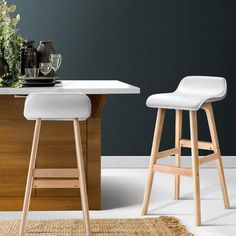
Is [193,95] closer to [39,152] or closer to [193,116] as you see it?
[193,116]

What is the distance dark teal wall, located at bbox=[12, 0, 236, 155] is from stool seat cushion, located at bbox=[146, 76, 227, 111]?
5.18 feet

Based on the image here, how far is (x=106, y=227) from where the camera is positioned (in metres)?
4.15

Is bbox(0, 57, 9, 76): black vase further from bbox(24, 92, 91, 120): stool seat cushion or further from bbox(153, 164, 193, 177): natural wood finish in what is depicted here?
bbox(153, 164, 193, 177): natural wood finish

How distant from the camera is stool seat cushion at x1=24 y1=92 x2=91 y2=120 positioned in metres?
3.67

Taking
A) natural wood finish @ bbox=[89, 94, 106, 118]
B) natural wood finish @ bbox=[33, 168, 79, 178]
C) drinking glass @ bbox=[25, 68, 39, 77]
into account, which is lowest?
natural wood finish @ bbox=[33, 168, 79, 178]

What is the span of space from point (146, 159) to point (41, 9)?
1.64 metres

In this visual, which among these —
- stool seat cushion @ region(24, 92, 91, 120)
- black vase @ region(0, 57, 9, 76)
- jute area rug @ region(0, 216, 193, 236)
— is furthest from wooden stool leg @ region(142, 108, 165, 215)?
black vase @ region(0, 57, 9, 76)

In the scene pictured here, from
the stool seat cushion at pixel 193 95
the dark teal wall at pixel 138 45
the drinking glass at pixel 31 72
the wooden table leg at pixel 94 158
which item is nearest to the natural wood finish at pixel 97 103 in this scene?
the wooden table leg at pixel 94 158

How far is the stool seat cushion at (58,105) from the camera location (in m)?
3.67

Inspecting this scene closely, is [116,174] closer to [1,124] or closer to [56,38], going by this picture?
[56,38]

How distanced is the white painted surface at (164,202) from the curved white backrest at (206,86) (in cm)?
78

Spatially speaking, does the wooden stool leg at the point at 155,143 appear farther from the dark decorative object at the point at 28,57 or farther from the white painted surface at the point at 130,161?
the white painted surface at the point at 130,161

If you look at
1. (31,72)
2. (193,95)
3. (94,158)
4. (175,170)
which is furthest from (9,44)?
(175,170)

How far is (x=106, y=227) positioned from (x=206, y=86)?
1.18m
